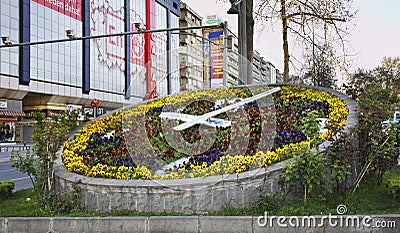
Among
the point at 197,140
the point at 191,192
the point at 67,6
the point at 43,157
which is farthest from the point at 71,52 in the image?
the point at 191,192

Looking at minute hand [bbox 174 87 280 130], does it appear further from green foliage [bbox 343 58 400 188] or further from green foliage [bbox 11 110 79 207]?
green foliage [bbox 11 110 79 207]

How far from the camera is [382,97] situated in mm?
6555

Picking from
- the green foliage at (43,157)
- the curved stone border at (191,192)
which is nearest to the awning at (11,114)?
the green foliage at (43,157)

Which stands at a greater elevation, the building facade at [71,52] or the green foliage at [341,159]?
the building facade at [71,52]

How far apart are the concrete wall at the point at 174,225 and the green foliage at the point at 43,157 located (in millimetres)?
581

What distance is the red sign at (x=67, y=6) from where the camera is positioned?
126ft

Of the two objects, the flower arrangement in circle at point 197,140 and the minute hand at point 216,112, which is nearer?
the flower arrangement in circle at point 197,140

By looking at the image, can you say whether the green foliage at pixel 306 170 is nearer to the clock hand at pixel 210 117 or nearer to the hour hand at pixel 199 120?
the clock hand at pixel 210 117

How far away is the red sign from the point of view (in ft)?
126

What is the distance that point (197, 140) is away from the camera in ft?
20.0

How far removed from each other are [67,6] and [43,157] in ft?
127

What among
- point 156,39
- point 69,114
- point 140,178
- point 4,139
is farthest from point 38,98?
point 140,178

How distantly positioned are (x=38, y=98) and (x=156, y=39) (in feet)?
52.9

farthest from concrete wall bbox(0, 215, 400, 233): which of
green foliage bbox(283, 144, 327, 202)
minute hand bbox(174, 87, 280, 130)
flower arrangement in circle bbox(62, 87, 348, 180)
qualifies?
minute hand bbox(174, 87, 280, 130)
